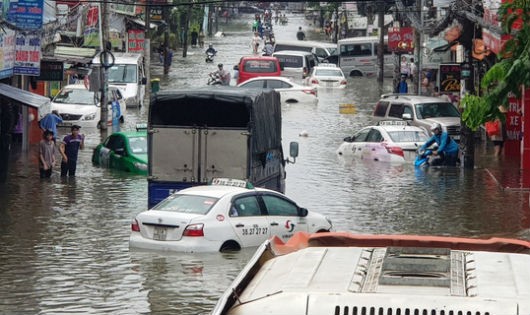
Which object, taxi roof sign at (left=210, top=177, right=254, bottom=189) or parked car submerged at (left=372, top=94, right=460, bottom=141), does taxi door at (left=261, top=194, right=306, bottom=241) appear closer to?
taxi roof sign at (left=210, top=177, right=254, bottom=189)

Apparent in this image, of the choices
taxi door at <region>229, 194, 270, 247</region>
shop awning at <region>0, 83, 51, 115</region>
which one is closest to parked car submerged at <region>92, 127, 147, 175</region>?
shop awning at <region>0, 83, 51, 115</region>

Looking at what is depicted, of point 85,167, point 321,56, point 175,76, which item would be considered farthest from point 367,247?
point 321,56

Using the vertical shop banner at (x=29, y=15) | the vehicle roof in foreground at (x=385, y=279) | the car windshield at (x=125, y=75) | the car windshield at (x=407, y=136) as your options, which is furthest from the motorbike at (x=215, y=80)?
the vehicle roof in foreground at (x=385, y=279)

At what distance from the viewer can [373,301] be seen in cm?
487

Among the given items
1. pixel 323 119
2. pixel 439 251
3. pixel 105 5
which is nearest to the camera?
pixel 439 251

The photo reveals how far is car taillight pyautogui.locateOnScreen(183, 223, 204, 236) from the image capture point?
65.4ft

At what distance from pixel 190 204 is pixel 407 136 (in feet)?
61.3

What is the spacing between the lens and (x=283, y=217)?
840 inches

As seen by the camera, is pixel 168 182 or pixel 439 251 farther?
pixel 168 182

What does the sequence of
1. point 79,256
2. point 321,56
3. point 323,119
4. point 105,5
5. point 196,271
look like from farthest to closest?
point 321,56, point 323,119, point 105,5, point 79,256, point 196,271

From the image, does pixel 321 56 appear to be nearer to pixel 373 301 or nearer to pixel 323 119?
pixel 323 119

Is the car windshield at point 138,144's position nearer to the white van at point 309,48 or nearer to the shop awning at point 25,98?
the shop awning at point 25,98

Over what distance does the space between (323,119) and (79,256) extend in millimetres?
30001

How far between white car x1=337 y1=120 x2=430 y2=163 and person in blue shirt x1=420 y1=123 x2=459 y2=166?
1.00m
